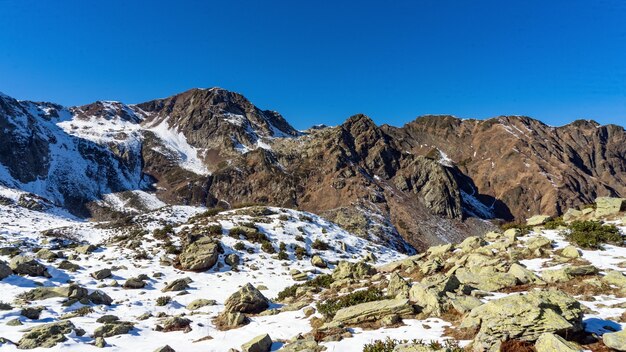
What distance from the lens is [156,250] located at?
30.6 meters

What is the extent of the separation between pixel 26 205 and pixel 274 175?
82.9 m

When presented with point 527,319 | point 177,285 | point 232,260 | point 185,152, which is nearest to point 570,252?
point 527,319

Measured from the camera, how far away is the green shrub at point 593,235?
18.5 metres

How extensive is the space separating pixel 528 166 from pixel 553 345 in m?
180

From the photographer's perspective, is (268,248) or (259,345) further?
(268,248)

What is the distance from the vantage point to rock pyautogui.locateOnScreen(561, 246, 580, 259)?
17256 mm

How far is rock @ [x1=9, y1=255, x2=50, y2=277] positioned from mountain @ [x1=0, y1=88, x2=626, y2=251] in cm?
6944

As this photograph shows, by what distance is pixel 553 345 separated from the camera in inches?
318

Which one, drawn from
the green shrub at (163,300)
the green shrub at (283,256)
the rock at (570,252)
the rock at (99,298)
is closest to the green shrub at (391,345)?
the rock at (570,252)

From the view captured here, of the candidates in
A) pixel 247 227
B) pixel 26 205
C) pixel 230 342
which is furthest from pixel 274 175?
pixel 230 342

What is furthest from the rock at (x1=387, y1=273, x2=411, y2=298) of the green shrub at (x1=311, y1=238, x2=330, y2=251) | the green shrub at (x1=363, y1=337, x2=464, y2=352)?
the green shrub at (x1=311, y1=238, x2=330, y2=251)

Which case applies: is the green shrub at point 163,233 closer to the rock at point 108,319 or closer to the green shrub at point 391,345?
the rock at point 108,319

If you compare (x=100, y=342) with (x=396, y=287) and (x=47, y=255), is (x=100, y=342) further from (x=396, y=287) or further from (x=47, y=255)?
(x=47, y=255)

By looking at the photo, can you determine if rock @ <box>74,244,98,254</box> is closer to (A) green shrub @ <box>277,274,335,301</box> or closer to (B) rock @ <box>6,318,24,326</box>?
(B) rock @ <box>6,318,24,326</box>
